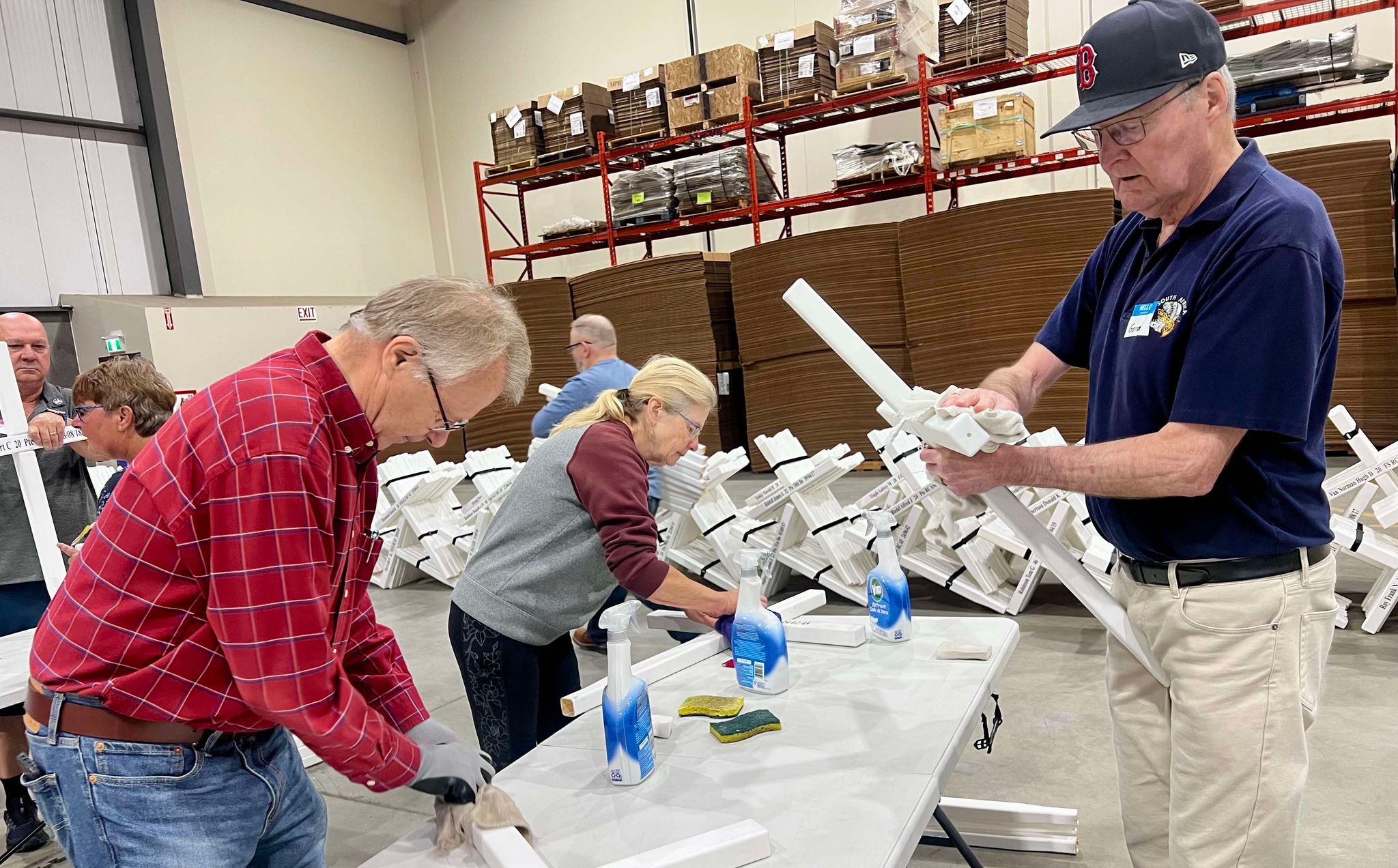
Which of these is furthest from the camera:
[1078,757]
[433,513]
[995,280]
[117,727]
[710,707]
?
[995,280]

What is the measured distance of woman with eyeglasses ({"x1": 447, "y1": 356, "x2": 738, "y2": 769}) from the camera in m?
2.16

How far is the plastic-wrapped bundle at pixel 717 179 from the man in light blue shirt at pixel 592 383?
12.6 feet

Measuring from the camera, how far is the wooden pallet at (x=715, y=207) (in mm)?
8273

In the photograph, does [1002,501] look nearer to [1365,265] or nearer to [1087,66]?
[1087,66]

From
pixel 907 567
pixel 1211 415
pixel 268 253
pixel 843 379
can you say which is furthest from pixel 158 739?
pixel 268 253

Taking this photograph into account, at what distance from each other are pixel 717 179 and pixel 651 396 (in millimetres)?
6223

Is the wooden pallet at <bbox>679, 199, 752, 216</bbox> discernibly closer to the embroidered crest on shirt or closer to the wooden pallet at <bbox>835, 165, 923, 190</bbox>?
the wooden pallet at <bbox>835, 165, 923, 190</bbox>

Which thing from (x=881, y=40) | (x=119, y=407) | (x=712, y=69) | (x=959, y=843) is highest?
(x=712, y=69)

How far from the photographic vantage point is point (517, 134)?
29.8ft

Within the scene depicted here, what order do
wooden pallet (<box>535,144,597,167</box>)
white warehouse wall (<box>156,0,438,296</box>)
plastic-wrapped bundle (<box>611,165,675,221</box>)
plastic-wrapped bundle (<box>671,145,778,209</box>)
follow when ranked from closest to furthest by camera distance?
1. plastic-wrapped bundle (<box>671,145,778,209</box>)
2. plastic-wrapped bundle (<box>611,165,675,221</box>)
3. wooden pallet (<box>535,144,597,167</box>)
4. white warehouse wall (<box>156,0,438,296</box>)

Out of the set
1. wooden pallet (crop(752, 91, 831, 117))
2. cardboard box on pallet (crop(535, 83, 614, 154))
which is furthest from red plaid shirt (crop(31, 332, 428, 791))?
cardboard box on pallet (crop(535, 83, 614, 154))

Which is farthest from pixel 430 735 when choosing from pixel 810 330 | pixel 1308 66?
pixel 1308 66

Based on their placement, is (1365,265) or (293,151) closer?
(1365,265)

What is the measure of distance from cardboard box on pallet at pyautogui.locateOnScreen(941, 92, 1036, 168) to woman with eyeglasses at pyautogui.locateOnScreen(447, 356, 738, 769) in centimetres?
528
